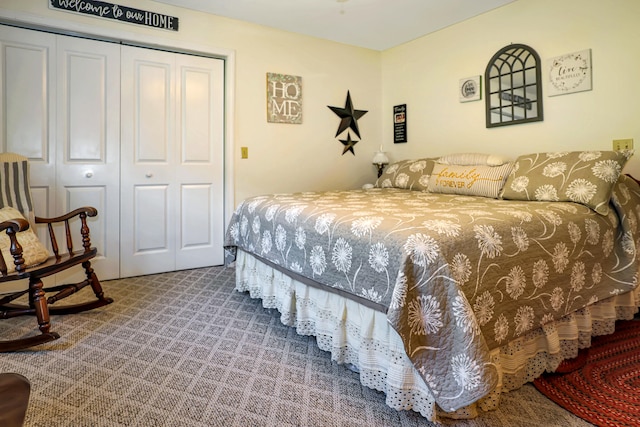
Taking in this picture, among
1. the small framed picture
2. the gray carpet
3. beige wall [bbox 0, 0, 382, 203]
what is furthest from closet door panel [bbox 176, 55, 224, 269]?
the small framed picture

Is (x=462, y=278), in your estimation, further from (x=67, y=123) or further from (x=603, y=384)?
(x=67, y=123)

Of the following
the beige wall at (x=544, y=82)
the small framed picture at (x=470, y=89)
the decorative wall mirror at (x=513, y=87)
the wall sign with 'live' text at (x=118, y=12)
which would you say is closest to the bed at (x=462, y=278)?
the beige wall at (x=544, y=82)

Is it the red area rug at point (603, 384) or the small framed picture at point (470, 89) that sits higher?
the small framed picture at point (470, 89)

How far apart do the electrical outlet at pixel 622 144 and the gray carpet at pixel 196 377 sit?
1.88 meters

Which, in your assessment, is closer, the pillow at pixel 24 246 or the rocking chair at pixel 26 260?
the rocking chair at pixel 26 260

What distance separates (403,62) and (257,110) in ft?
5.79

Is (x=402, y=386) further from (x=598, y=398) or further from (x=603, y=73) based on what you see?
(x=603, y=73)

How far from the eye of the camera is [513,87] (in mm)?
2996

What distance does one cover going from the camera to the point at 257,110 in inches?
139

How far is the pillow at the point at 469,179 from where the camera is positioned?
2496 mm

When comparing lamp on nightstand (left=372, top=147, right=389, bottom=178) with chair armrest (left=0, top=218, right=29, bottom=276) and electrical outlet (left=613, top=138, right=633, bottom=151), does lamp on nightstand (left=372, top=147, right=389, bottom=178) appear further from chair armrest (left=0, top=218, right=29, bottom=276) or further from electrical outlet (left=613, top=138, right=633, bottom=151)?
chair armrest (left=0, top=218, right=29, bottom=276)

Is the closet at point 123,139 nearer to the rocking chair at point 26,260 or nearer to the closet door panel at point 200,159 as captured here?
the closet door panel at point 200,159

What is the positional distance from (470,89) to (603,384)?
2609 mm

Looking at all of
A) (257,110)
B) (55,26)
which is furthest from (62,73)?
(257,110)
